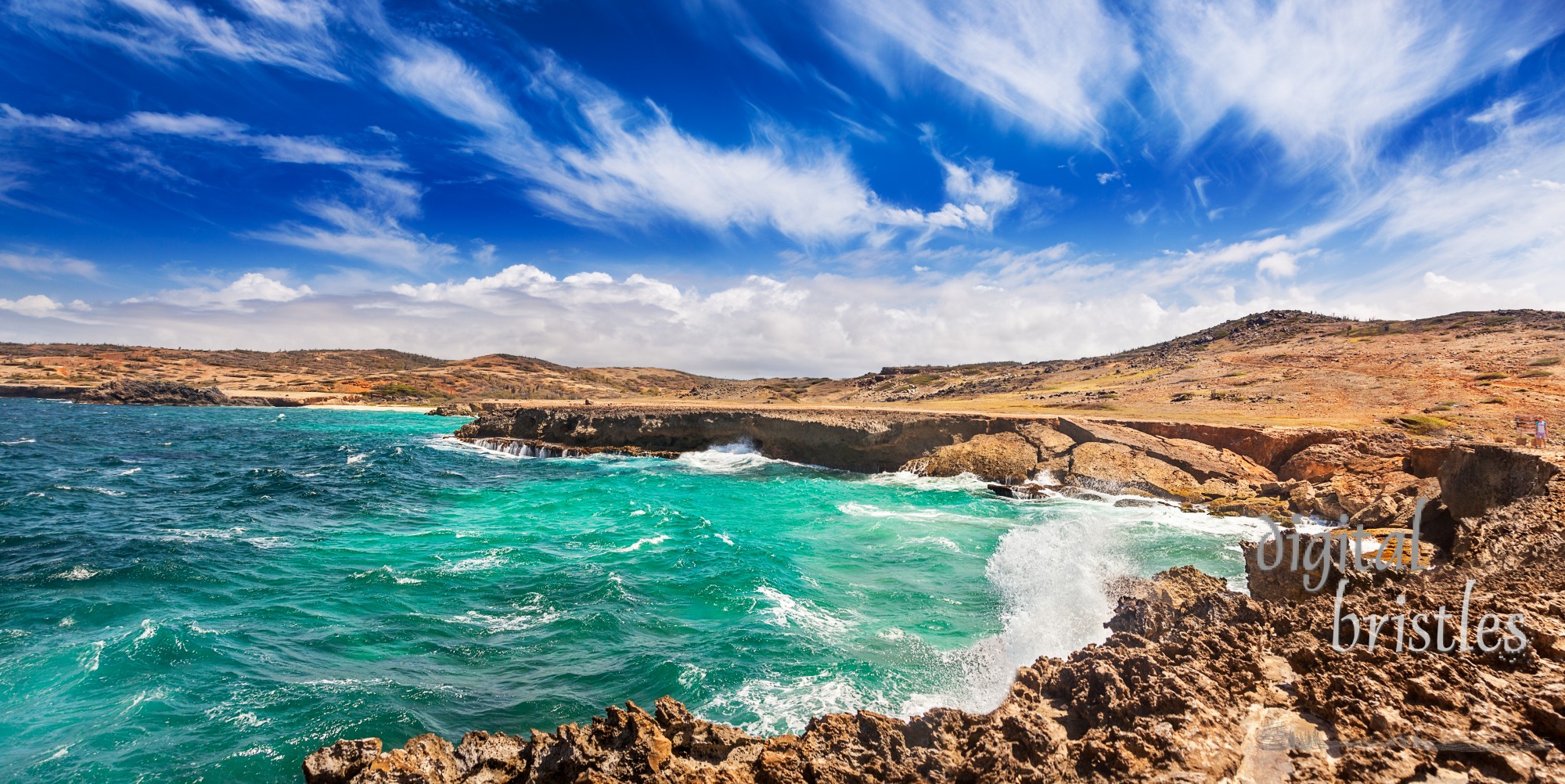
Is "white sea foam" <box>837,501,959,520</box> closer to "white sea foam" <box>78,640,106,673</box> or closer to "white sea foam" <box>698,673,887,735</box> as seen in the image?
"white sea foam" <box>698,673,887,735</box>

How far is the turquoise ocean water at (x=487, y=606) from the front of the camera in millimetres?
8320

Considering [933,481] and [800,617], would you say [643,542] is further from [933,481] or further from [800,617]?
[933,481]

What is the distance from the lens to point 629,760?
17.4ft

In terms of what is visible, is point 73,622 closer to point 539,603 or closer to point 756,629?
point 539,603

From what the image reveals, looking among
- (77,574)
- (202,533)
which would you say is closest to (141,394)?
(202,533)

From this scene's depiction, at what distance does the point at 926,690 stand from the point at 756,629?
3.52m

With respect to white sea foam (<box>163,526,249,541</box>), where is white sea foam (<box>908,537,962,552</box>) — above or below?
above

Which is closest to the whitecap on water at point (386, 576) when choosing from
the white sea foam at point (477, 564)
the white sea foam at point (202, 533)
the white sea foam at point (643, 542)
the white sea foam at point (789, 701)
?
the white sea foam at point (477, 564)

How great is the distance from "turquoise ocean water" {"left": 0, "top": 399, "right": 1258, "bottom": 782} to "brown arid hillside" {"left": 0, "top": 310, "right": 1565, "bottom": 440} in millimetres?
18072

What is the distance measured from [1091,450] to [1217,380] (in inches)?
1117

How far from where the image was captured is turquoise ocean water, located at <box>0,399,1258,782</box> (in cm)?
832

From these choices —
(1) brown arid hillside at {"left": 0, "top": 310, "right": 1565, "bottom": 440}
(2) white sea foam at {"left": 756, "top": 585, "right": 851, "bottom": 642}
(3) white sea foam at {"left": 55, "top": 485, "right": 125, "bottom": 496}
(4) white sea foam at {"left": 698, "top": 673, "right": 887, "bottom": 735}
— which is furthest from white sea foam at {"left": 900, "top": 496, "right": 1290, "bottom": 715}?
(3) white sea foam at {"left": 55, "top": 485, "right": 125, "bottom": 496}

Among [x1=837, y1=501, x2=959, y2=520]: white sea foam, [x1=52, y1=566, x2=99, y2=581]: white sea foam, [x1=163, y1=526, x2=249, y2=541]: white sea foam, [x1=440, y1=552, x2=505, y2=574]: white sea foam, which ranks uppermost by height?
[x1=837, y1=501, x2=959, y2=520]: white sea foam

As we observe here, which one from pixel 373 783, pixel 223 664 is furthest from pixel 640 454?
pixel 373 783
